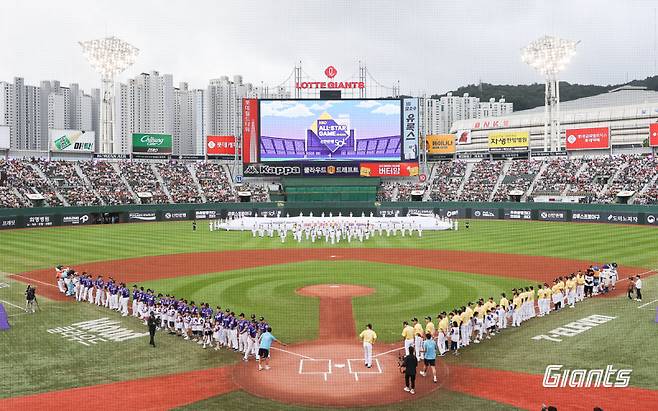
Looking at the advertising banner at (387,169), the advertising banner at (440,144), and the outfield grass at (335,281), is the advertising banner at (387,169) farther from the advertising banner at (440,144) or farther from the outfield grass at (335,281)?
the outfield grass at (335,281)

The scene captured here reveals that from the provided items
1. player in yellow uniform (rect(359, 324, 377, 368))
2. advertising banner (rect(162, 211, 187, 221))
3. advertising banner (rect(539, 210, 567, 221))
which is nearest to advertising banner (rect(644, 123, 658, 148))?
advertising banner (rect(539, 210, 567, 221))

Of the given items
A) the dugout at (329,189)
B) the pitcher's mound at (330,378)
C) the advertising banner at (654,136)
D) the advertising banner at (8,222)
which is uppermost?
the advertising banner at (654,136)

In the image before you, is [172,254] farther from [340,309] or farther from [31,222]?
[31,222]

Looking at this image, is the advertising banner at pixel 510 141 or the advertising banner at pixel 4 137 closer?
the advertising banner at pixel 4 137

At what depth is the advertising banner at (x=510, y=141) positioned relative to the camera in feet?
271

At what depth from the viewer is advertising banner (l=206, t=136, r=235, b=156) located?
282 ft

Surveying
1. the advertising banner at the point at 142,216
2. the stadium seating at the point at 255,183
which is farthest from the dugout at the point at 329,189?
the advertising banner at the point at 142,216

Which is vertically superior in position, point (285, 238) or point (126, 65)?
point (126, 65)

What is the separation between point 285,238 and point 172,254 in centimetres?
1293

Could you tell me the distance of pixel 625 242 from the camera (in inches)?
1644

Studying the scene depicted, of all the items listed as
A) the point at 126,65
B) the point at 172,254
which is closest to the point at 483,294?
the point at 172,254

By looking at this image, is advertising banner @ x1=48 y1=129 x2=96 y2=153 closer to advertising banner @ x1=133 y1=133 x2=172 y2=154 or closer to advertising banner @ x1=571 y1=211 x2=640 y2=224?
advertising banner @ x1=133 y1=133 x2=172 y2=154

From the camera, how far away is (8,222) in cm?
5644

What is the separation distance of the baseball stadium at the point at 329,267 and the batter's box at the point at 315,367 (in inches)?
3.3
